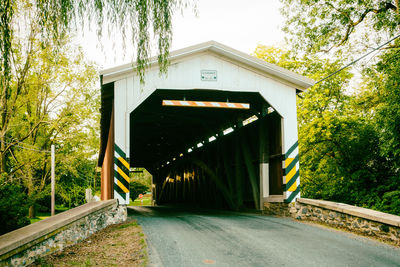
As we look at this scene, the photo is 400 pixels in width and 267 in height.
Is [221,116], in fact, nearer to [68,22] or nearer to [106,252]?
[106,252]

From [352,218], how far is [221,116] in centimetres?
711

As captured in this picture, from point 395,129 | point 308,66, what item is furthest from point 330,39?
point 395,129

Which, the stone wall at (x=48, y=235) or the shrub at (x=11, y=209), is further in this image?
the shrub at (x=11, y=209)

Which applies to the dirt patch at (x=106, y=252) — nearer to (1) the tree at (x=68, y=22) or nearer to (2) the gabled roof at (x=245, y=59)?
(1) the tree at (x=68, y=22)

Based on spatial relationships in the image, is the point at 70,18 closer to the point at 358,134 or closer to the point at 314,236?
the point at 314,236

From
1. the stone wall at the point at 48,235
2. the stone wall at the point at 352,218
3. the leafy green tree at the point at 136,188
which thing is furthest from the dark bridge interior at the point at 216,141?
the leafy green tree at the point at 136,188

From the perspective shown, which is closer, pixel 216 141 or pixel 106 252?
pixel 106 252

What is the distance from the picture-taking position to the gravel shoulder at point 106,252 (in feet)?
13.9

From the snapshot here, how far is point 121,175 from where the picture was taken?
314 inches

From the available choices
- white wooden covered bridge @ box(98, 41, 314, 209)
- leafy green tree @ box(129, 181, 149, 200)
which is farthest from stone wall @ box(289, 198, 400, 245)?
leafy green tree @ box(129, 181, 149, 200)

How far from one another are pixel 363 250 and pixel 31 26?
481cm

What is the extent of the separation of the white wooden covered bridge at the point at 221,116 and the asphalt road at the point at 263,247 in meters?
2.32

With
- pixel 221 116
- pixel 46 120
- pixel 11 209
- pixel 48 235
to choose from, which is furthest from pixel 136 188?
pixel 48 235

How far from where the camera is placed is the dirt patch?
4.23 m
